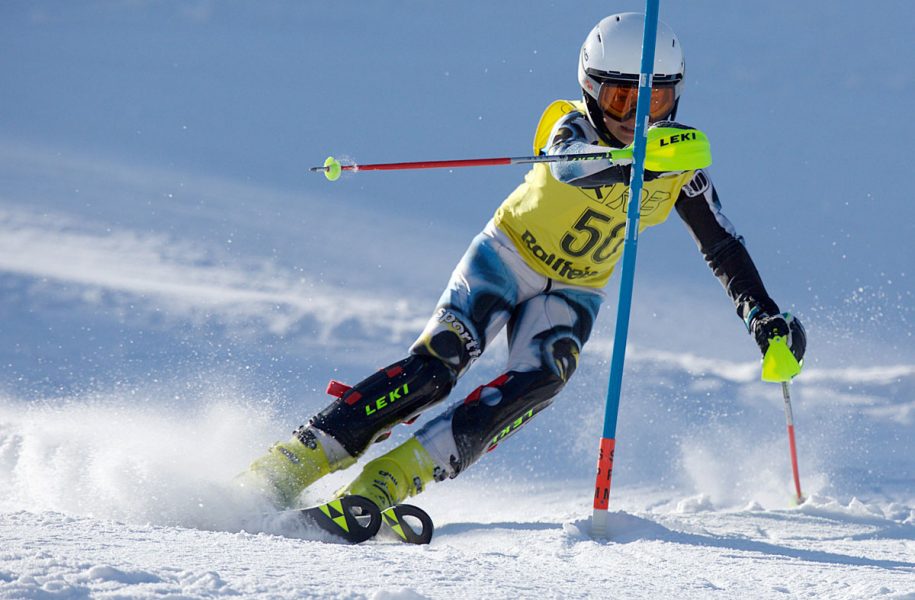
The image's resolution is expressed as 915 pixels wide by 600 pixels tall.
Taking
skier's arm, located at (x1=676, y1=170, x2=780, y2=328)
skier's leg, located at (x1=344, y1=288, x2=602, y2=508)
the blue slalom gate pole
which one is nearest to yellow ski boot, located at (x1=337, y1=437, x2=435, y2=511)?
skier's leg, located at (x1=344, y1=288, x2=602, y2=508)

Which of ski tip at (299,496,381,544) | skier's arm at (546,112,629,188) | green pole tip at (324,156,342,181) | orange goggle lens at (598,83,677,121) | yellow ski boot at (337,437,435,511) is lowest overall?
ski tip at (299,496,381,544)

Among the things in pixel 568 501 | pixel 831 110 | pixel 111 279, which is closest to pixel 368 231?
pixel 111 279

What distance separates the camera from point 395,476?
11.5ft

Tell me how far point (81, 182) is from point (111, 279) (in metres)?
2.04

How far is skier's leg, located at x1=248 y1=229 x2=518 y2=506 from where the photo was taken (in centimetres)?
350

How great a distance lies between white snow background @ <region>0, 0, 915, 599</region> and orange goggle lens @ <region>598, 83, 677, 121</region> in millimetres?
1306

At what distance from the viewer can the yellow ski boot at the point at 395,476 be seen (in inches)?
135

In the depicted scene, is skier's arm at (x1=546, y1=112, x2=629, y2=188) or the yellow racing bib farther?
the yellow racing bib

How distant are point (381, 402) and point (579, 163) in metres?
0.96

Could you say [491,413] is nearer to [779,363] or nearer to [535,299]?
[535,299]

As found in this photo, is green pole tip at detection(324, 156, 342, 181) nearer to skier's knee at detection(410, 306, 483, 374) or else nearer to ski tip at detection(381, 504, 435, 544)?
skier's knee at detection(410, 306, 483, 374)

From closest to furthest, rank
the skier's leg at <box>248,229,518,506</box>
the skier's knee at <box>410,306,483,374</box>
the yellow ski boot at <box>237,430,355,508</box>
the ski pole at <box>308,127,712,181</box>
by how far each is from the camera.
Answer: the ski pole at <box>308,127,712,181</box> → the yellow ski boot at <box>237,430,355,508</box> → the skier's leg at <box>248,229,518,506</box> → the skier's knee at <box>410,306,483,374</box>

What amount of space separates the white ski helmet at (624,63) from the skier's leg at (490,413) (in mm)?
691

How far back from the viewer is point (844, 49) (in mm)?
12344
